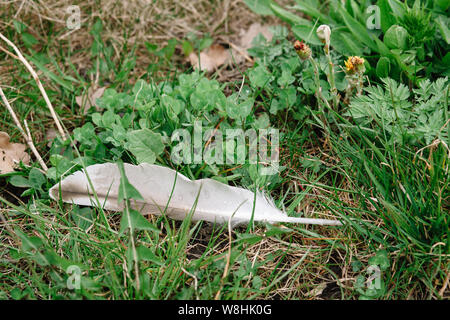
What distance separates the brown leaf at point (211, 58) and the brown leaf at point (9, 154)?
1.09 meters

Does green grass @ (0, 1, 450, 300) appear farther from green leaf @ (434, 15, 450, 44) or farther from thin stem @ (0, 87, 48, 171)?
green leaf @ (434, 15, 450, 44)

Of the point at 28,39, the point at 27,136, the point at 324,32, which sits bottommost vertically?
the point at 27,136

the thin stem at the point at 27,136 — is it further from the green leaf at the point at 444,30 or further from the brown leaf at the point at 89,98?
the green leaf at the point at 444,30

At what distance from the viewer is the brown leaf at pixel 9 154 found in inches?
88.7

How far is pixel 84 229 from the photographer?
2.06 metres

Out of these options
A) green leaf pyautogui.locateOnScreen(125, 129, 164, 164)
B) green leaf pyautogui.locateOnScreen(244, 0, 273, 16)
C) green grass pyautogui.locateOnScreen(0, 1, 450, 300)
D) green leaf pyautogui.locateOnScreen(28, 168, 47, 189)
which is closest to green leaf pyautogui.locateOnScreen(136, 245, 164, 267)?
green grass pyautogui.locateOnScreen(0, 1, 450, 300)

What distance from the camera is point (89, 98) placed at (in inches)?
104

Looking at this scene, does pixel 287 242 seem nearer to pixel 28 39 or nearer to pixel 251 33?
pixel 251 33

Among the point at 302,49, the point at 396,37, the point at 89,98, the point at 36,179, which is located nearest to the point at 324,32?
the point at 302,49

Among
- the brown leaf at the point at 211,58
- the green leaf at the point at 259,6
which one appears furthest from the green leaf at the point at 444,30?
the brown leaf at the point at 211,58

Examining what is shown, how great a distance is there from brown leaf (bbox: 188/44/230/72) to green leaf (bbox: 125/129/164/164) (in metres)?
0.85

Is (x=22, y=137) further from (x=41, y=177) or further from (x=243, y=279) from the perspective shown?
(x=243, y=279)

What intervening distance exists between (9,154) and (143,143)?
73 centimetres
